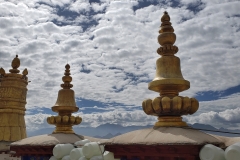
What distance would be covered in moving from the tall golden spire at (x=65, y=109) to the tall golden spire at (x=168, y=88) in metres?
4.59

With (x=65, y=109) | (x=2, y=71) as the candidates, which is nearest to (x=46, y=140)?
(x=65, y=109)

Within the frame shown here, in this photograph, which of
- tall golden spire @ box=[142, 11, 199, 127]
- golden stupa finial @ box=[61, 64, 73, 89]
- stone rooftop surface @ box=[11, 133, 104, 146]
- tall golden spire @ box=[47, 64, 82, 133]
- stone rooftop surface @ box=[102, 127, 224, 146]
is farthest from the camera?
golden stupa finial @ box=[61, 64, 73, 89]

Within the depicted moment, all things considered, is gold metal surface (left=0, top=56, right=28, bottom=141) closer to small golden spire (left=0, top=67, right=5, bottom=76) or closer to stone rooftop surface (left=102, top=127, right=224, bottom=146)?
small golden spire (left=0, top=67, right=5, bottom=76)

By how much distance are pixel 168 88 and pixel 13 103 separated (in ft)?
31.9

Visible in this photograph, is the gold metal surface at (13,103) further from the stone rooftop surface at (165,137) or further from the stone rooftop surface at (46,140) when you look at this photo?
the stone rooftop surface at (165,137)

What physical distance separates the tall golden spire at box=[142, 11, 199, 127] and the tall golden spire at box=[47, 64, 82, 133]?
4.59m

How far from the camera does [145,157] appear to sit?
6078 mm

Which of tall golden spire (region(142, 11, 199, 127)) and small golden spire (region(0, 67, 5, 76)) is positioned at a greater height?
small golden spire (region(0, 67, 5, 76))

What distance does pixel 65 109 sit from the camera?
10.9 meters

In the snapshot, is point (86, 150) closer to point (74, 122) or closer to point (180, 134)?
point (180, 134)

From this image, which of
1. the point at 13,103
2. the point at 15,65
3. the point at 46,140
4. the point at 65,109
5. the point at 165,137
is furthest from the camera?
the point at 15,65

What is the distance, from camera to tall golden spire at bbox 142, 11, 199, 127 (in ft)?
22.0

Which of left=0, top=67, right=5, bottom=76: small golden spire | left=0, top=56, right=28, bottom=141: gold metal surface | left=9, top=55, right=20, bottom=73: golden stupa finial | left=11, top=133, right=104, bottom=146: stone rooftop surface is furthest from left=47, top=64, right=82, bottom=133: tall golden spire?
left=0, top=67, right=5, bottom=76: small golden spire

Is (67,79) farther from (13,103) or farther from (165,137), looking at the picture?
(165,137)
